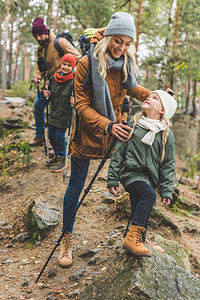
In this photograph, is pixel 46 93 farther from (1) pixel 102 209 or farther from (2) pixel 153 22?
(2) pixel 153 22

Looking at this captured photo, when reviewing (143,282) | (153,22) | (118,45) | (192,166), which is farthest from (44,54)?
(153,22)

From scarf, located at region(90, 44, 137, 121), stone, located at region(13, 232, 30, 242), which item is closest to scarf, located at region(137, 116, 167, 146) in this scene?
scarf, located at region(90, 44, 137, 121)

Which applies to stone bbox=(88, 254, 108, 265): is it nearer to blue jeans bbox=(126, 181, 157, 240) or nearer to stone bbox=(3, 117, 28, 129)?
blue jeans bbox=(126, 181, 157, 240)

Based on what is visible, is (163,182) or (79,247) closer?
(163,182)

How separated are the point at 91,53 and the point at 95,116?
0.60 m

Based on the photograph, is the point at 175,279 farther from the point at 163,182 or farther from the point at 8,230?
the point at 8,230

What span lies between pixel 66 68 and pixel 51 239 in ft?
10.3

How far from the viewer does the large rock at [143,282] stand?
2.17 metres

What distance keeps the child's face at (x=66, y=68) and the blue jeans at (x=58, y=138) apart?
1125mm

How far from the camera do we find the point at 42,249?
3654 millimetres

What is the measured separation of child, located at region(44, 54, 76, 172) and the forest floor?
736 millimetres

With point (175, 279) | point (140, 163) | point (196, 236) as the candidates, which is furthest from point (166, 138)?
point (196, 236)

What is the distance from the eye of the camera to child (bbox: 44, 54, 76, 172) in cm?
534

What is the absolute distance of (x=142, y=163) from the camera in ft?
7.93
